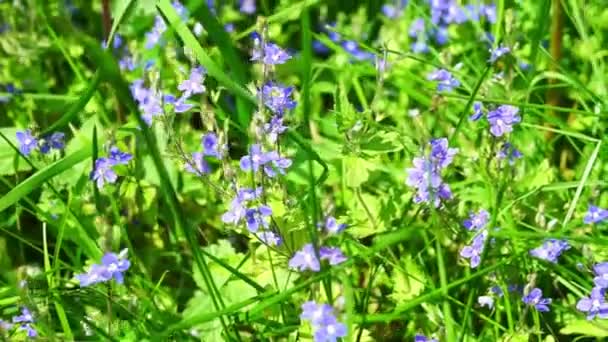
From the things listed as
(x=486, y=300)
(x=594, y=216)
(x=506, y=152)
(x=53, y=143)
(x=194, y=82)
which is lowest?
(x=486, y=300)

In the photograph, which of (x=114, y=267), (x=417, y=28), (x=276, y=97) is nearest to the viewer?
(x=114, y=267)

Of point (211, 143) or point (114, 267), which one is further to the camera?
point (211, 143)

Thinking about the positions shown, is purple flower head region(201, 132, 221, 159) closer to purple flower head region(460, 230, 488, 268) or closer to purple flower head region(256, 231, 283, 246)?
purple flower head region(256, 231, 283, 246)

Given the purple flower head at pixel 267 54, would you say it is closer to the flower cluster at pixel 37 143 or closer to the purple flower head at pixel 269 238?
the purple flower head at pixel 269 238

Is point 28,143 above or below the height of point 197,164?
above

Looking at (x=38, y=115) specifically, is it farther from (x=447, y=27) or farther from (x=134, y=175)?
(x=447, y=27)

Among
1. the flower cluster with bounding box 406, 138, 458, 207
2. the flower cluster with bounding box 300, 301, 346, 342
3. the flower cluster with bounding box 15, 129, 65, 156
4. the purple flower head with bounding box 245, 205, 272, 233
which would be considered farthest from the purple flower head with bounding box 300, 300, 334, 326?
the flower cluster with bounding box 15, 129, 65, 156

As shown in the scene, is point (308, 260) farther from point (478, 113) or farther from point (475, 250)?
point (478, 113)

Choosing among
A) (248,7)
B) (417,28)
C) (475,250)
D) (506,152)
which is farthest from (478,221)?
(248,7)
